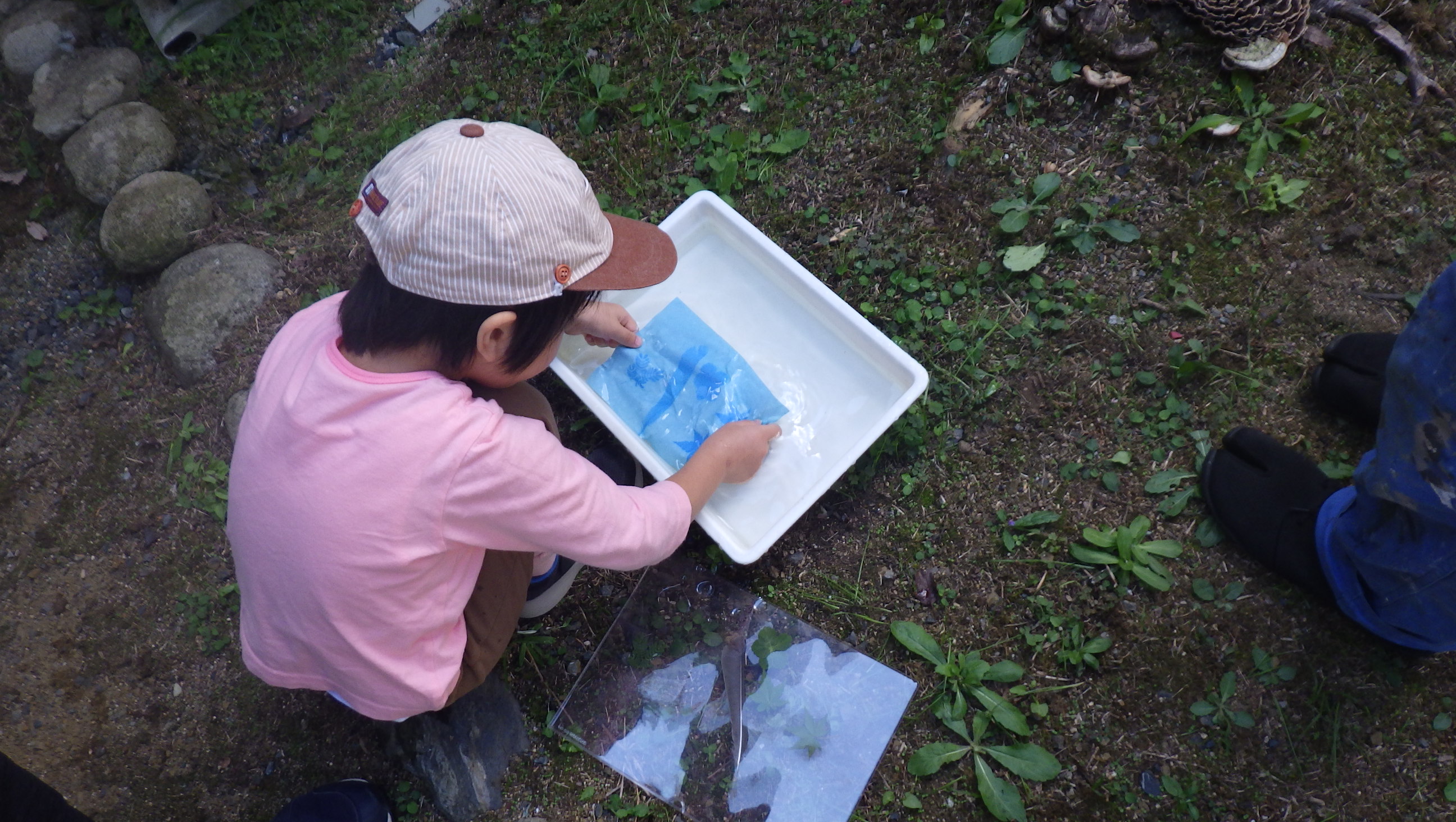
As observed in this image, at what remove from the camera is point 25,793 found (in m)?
1.28

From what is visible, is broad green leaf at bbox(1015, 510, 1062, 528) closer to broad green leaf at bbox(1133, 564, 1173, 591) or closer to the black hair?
broad green leaf at bbox(1133, 564, 1173, 591)

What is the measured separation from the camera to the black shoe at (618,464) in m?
2.05

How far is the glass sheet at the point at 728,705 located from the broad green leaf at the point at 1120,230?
50.6 inches

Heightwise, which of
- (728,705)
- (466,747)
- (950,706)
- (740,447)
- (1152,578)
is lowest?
(466,747)

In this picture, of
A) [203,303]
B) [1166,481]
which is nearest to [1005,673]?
[1166,481]

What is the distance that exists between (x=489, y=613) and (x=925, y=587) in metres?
1.03

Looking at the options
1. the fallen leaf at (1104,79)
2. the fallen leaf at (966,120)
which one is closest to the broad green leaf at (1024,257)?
the fallen leaf at (966,120)

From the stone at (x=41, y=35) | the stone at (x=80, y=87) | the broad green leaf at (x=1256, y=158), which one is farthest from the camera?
the stone at (x=41, y=35)

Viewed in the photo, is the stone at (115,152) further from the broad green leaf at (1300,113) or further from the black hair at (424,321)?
the broad green leaf at (1300,113)

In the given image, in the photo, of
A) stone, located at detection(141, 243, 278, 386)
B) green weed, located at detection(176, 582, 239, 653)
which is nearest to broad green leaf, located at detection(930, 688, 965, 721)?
green weed, located at detection(176, 582, 239, 653)

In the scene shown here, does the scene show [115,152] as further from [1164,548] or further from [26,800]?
[1164,548]

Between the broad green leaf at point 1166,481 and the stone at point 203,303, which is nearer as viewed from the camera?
the broad green leaf at point 1166,481

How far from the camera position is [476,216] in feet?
3.79

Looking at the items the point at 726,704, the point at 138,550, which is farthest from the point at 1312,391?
the point at 138,550
